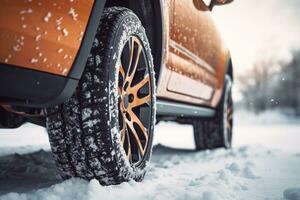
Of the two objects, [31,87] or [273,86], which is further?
[273,86]

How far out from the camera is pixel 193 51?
113 inches

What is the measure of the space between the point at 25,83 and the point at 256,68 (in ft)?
146

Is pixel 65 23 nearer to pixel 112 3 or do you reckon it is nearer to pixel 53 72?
pixel 53 72

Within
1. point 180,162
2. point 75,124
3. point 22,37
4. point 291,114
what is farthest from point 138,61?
point 291,114

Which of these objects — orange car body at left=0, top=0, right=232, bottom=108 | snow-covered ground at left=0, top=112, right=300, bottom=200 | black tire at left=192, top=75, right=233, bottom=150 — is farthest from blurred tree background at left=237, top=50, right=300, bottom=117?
orange car body at left=0, top=0, right=232, bottom=108

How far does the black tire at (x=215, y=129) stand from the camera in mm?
4160

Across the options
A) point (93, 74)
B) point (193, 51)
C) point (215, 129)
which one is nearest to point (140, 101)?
point (93, 74)

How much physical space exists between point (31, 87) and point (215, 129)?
311cm

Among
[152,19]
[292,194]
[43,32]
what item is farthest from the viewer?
[152,19]

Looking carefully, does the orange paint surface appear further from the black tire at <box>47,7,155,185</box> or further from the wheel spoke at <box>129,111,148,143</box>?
the wheel spoke at <box>129,111,148,143</box>

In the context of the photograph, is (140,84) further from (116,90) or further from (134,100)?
(116,90)

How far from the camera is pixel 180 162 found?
10.5ft

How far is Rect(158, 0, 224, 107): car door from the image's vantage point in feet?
8.05

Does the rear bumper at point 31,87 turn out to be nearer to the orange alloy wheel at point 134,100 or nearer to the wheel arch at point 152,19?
the orange alloy wheel at point 134,100
